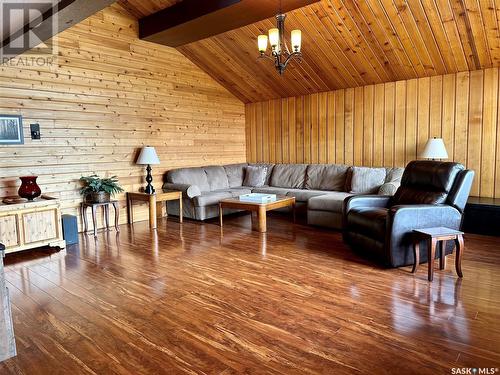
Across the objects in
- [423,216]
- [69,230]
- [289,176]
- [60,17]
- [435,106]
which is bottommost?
[69,230]

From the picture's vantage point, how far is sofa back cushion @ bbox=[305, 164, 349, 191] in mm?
5891

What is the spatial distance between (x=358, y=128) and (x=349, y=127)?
0.16 m

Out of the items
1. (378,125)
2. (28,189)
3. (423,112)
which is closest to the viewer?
(28,189)

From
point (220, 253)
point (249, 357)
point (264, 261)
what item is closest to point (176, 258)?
point (220, 253)

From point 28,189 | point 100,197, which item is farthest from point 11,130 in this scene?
point 100,197

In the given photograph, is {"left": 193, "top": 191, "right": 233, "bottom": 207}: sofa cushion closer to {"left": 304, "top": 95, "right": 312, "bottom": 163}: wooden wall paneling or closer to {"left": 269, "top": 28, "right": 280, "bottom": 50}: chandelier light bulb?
{"left": 304, "top": 95, "right": 312, "bottom": 163}: wooden wall paneling

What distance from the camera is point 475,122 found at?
4.95 metres

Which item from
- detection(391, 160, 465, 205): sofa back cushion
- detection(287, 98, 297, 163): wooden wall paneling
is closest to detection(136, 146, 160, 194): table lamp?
detection(287, 98, 297, 163): wooden wall paneling

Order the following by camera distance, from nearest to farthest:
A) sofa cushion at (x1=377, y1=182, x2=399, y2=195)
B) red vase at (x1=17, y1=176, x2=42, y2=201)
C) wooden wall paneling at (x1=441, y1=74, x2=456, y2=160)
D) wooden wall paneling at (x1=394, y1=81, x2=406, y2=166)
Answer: red vase at (x1=17, y1=176, x2=42, y2=201)
sofa cushion at (x1=377, y1=182, x2=399, y2=195)
wooden wall paneling at (x1=441, y1=74, x2=456, y2=160)
wooden wall paneling at (x1=394, y1=81, x2=406, y2=166)

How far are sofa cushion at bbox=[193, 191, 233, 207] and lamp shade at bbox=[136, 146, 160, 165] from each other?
85cm

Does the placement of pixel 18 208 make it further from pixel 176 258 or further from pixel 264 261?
pixel 264 261

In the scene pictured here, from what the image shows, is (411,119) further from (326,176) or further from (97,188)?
(97,188)

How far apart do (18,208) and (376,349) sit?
384 cm

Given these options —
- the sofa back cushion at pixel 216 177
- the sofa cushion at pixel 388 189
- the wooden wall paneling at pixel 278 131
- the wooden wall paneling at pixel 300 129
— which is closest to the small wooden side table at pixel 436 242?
the sofa cushion at pixel 388 189
